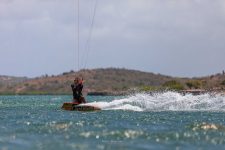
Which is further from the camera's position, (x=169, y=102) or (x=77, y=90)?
(x=169, y=102)

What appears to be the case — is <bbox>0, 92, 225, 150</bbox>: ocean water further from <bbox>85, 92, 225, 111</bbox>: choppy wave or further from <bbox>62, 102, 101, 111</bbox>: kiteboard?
<bbox>85, 92, 225, 111</bbox>: choppy wave

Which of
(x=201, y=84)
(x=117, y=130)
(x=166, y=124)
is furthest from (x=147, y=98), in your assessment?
(x=201, y=84)

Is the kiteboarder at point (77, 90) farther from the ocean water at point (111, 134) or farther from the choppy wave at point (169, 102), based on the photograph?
the ocean water at point (111, 134)

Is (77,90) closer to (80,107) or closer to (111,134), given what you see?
(80,107)

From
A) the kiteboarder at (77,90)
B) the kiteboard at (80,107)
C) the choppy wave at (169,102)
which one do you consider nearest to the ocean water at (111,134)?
the kiteboard at (80,107)

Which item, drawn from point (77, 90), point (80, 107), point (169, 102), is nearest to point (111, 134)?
point (80, 107)

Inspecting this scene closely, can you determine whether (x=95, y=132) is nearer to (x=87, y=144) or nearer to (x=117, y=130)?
(x=117, y=130)

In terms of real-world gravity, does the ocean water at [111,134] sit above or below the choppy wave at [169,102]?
below

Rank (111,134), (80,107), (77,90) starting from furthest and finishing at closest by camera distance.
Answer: (77,90), (80,107), (111,134)

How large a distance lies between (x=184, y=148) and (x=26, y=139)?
23.9 feet

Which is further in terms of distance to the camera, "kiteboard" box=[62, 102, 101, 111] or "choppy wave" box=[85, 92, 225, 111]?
"choppy wave" box=[85, 92, 225, 111]

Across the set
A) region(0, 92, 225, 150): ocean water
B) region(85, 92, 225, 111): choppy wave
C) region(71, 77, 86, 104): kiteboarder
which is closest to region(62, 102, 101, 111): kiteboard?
region(71, 77, 86, 104): kiteboarder

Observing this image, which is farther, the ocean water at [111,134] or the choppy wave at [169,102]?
the choppy wave at [169,102]

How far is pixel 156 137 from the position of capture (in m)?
30.7
